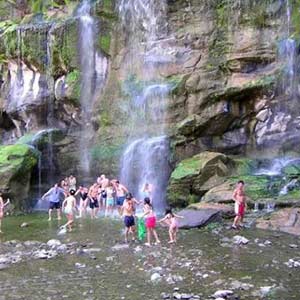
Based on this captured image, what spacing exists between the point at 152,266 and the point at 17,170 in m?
13.9

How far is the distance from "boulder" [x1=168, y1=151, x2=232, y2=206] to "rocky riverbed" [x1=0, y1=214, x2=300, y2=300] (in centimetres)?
570

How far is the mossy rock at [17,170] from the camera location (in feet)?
77.9

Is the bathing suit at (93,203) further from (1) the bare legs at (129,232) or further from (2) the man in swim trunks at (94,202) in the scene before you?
(1) the bare legs at (129,232)

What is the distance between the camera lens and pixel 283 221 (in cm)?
1688

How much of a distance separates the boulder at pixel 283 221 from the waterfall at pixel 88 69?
45.0ft

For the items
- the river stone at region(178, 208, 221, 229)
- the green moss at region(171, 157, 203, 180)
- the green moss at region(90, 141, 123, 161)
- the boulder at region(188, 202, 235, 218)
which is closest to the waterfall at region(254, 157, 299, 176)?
the green moss at region(171, 157, 203, 180)

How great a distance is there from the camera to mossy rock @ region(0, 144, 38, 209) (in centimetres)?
2375

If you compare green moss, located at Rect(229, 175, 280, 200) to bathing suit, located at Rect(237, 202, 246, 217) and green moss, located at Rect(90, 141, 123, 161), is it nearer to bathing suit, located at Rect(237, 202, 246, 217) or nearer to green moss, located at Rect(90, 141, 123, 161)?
bathing suit, located at Rect(237, 202, 246, 217)

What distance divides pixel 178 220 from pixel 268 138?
10.6 m

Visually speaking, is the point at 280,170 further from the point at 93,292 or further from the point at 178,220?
the point at 93,292

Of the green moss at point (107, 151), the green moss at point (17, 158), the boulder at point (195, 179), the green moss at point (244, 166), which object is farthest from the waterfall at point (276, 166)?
the green moss at point (17, 158)

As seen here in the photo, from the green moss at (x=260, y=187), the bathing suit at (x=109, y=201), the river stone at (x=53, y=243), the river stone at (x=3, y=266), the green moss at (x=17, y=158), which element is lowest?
the river stone at (x=3, y=266)

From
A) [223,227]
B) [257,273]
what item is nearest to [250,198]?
[223,227]

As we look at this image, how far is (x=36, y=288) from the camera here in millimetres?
10211
